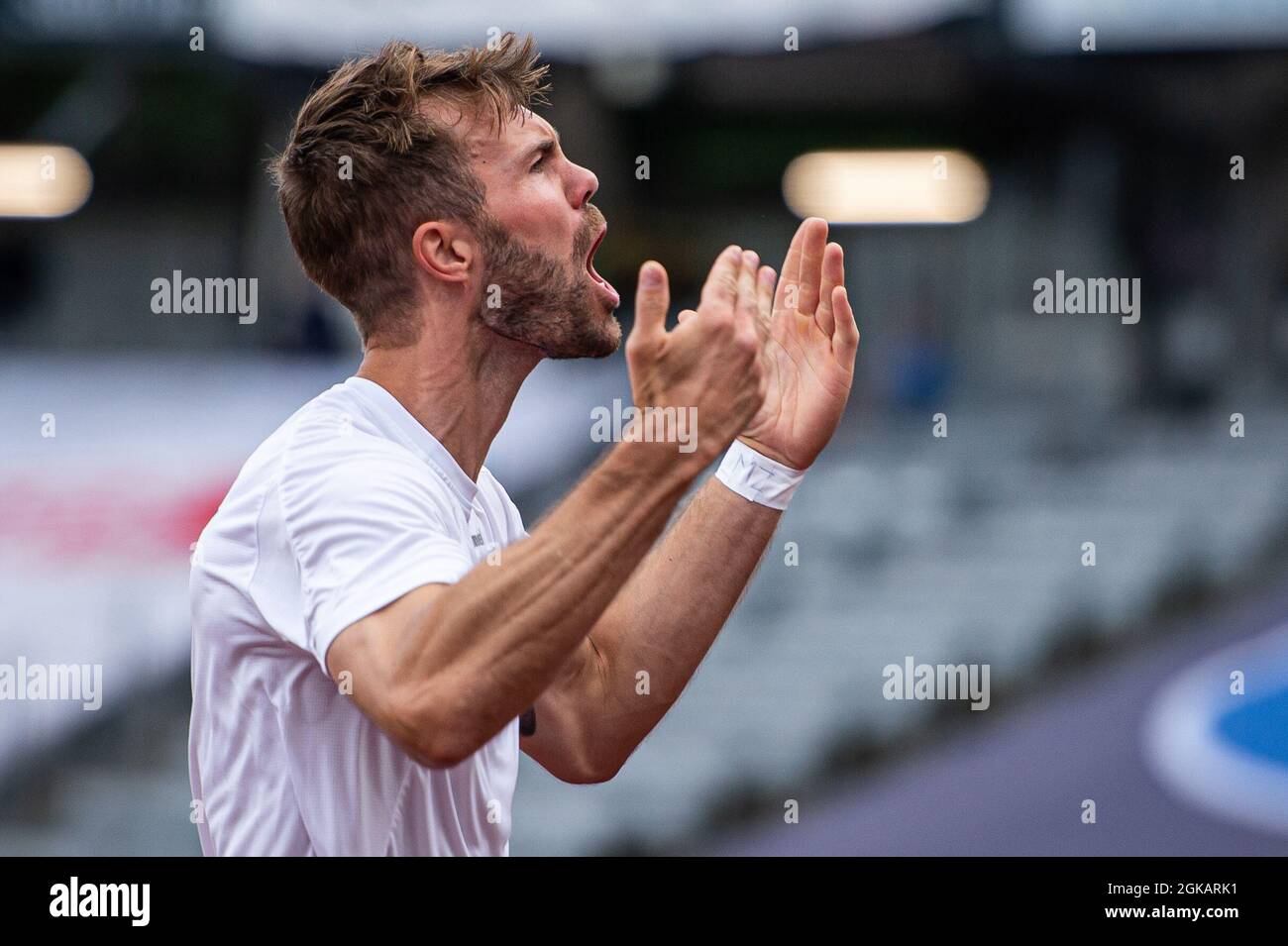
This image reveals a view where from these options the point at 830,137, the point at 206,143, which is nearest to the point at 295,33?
the point at 206,143

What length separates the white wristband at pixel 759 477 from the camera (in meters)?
2.40

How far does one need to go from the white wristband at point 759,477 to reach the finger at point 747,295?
1.59 feet

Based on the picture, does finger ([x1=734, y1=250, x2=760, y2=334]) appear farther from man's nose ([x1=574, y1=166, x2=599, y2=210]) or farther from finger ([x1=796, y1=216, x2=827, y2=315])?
finger ([x1=796, y1=216, x2=827, y2=315])

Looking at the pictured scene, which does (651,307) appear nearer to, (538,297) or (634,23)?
(538,297)

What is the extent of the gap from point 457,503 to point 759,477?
503 mm

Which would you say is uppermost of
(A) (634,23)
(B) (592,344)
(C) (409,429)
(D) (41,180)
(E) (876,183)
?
(A) (634,23)

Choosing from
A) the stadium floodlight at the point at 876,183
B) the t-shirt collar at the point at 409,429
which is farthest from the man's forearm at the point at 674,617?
the stadium floodlight at the point at 876,183

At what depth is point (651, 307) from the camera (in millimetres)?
1833

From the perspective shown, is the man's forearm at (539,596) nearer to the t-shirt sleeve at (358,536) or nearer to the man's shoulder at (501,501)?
the t-shirt sleeve at (358,536)

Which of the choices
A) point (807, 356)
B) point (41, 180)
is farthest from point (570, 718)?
point (41, 180)

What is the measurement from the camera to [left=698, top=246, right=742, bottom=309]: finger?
1894 mm

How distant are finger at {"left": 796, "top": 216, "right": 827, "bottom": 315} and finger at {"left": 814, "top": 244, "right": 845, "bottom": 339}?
0.05ft

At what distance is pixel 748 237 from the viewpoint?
38.1 ft

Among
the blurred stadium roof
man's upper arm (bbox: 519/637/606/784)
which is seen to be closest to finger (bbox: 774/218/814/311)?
man's upper arm (bbox: 519/637/606/784)
